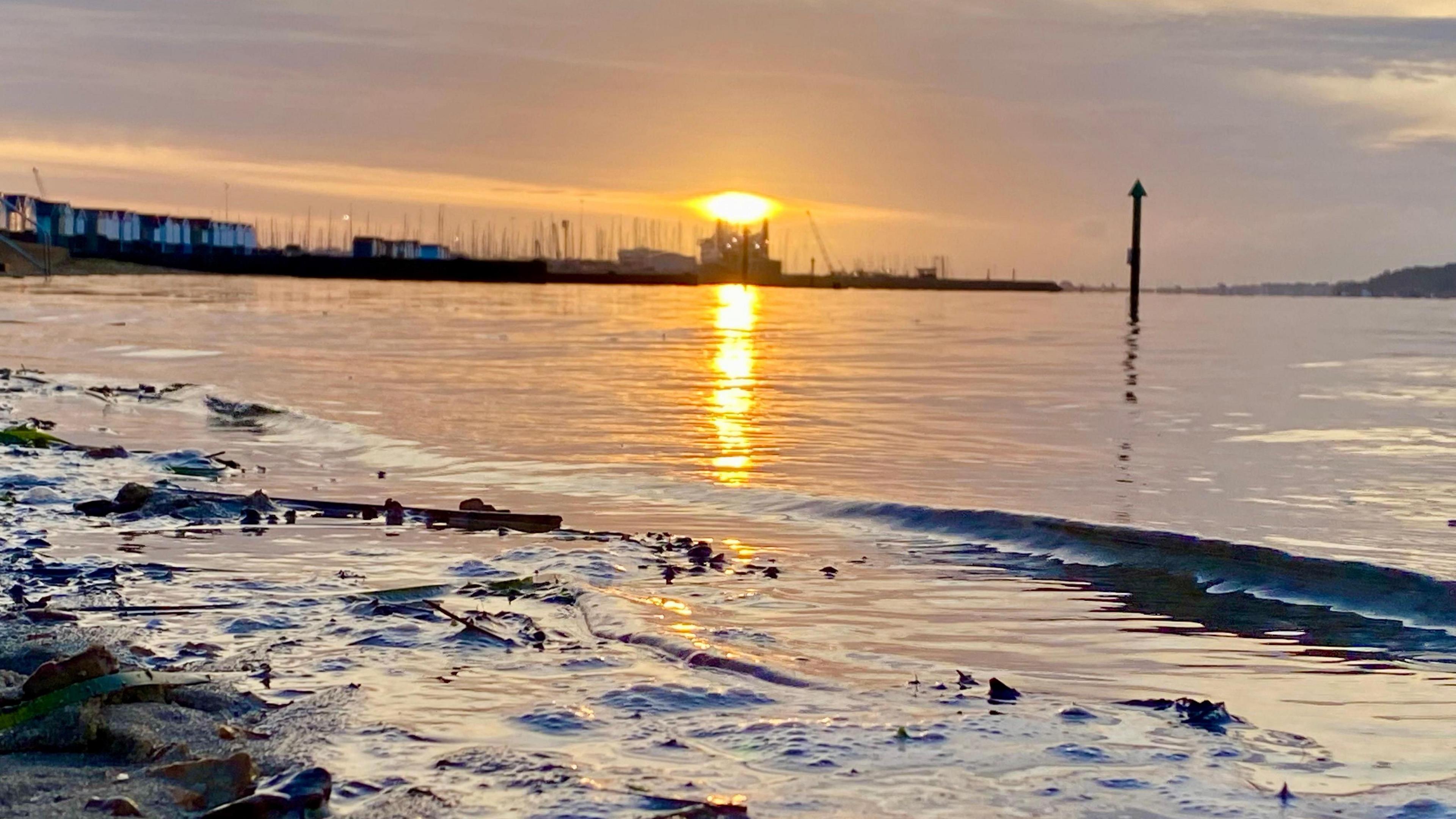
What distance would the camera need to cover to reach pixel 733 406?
80.1 ft

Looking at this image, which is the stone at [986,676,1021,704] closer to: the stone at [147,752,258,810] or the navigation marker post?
the stone at [147,752,258,810]

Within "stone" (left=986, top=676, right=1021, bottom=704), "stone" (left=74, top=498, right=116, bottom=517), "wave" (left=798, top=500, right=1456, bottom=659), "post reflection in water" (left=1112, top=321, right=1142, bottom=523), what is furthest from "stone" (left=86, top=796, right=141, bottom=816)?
"post reflection in water" (left=1112, top=321, right=1142, bottom=523)

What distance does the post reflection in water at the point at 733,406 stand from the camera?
15789 millimetres

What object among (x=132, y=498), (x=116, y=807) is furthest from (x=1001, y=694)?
(x=132, y=498)

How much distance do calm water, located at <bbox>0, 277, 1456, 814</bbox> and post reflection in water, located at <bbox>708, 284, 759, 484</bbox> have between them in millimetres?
112

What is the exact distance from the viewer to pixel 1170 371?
1480 inches

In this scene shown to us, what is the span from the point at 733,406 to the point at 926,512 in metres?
12.3

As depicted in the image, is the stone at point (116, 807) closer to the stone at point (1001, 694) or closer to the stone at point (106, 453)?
the stone at point (1001, 694)

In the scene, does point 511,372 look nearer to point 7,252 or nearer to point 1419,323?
point 1419,323

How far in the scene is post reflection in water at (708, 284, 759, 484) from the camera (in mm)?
15789

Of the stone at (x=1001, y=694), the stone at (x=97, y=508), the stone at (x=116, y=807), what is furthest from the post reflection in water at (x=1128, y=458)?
the stone at (x=116, y=807)

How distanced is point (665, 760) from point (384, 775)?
3.33ft

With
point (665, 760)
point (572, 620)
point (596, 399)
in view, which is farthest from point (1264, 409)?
point (665, 760)

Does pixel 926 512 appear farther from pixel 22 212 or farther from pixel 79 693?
pixel 22 212
